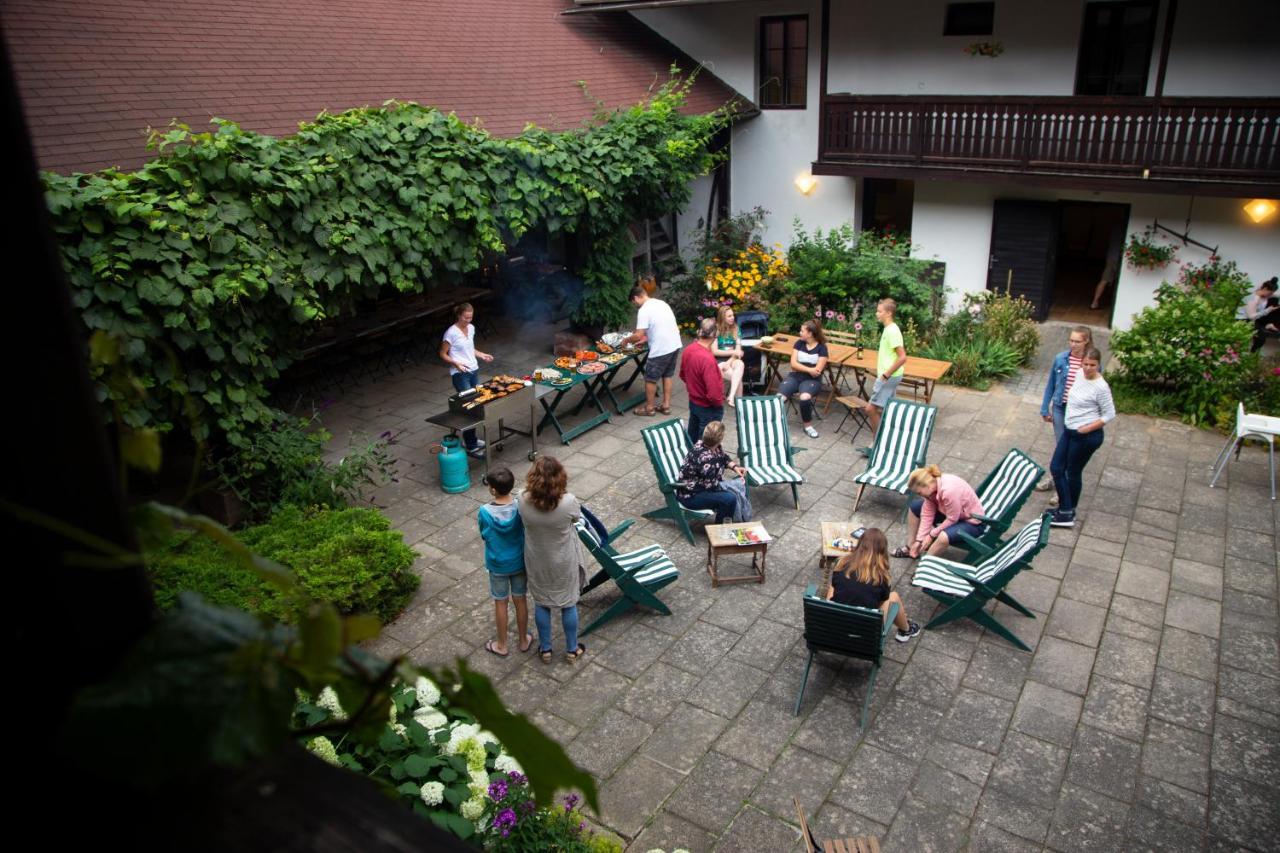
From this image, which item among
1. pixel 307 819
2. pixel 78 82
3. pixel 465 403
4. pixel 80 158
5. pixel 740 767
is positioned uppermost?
pixel 78 82

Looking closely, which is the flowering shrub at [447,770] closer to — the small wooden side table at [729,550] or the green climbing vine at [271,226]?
the green climbing vine at [271,226]

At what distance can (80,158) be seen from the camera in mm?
8344

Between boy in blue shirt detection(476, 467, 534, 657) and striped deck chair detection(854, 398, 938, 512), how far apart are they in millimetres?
4016

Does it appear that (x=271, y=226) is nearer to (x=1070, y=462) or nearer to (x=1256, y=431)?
(x=1070, y=462)

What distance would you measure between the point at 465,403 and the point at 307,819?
977 centimetres

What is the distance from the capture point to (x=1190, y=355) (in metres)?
11.6

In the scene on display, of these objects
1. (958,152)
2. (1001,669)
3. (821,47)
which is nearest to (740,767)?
(1001,669)

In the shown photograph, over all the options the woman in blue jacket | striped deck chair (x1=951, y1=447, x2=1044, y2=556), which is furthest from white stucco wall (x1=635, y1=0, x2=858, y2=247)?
striped deck chair (x1=951, y1=447, x2=1044, y2=556)

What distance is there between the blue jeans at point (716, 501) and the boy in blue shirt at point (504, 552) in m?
2.25

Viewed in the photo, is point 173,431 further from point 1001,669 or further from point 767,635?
point 1001,669

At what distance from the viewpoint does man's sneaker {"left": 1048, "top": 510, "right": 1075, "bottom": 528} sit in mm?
9242

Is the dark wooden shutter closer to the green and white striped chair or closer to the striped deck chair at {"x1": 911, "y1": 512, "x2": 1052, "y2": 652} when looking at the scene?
the green and white striped chair

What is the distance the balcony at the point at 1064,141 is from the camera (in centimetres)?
1270

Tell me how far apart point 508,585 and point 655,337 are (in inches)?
204
